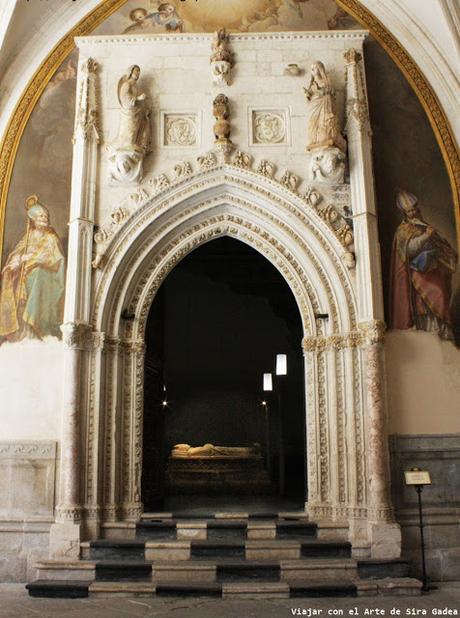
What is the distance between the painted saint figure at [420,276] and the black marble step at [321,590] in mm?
3202

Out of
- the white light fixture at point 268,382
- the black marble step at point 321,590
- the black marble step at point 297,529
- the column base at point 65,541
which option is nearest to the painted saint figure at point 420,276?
the black marble step at point 297,529

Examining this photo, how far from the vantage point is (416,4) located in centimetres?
956

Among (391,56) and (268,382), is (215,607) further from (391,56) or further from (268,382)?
(391,56)

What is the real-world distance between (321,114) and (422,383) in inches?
144

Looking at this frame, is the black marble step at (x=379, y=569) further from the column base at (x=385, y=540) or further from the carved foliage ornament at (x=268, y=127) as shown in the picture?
the carved foliage ornament at (x=268, y=127)

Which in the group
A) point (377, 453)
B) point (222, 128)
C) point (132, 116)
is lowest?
point (377, 453)

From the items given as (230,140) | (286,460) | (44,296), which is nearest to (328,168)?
(230,140)

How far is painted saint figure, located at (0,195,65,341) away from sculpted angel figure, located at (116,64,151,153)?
1534mm

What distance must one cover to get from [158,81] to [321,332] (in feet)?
13.4

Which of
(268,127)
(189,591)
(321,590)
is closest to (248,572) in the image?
(189,591)

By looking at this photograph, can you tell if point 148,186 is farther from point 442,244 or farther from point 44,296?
point 442,244

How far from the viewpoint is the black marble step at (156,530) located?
8180 millimetres

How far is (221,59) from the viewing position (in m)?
9.28

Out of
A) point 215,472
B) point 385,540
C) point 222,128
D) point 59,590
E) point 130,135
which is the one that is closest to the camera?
point 59,590
